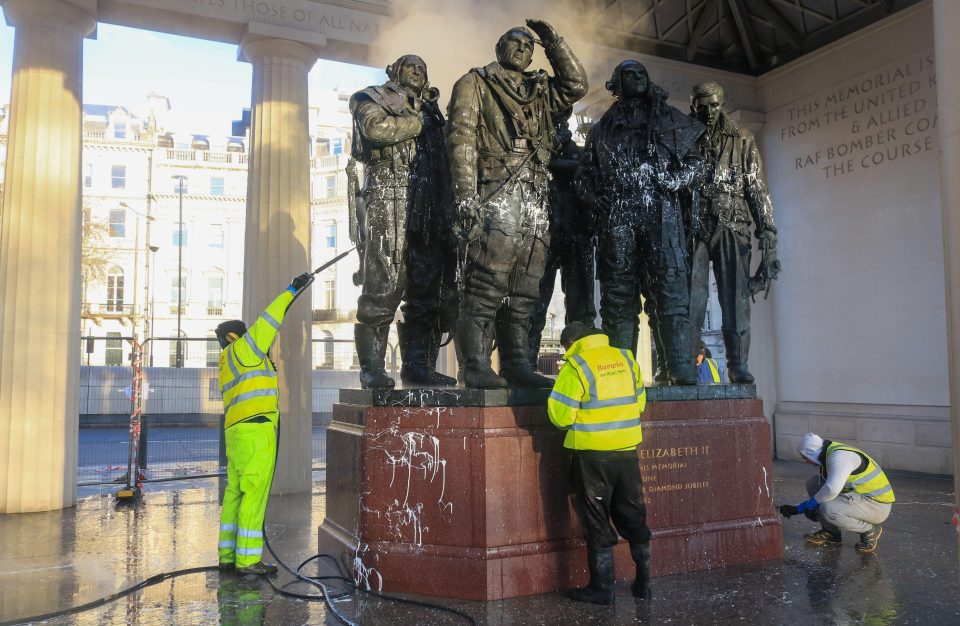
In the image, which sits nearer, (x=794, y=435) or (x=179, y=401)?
(x=794, y=435)

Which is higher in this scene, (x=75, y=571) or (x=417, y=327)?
(x=417, y=327)

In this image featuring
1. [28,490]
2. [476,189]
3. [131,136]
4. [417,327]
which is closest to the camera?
[476,189]

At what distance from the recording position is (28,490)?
779cm

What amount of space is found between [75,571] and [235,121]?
57.4 m

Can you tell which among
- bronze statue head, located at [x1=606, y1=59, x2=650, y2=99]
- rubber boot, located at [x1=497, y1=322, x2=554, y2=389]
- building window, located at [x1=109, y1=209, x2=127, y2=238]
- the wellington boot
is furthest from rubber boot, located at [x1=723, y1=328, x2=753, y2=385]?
building window, located at [x1=109, y1=209, x2=127, y2=238]

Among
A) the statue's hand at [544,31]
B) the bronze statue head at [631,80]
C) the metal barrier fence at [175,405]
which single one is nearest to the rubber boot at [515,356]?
the bronze statue head at [631,80]

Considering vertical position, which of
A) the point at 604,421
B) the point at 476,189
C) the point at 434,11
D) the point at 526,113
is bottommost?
the point at 604,421

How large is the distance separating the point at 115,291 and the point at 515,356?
136ft

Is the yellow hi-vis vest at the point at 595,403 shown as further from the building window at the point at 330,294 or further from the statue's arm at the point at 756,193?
the building window at the point at 330,294

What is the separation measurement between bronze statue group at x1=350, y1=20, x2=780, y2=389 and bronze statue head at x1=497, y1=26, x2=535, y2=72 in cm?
1

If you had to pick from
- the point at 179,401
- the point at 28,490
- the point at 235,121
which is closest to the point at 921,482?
the point at 28,490

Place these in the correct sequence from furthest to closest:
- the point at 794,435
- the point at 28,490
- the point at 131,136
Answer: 1. the point at 131,136
2. the point at 794,435
3. the point at 28,490

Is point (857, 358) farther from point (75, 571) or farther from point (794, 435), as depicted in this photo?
A: point (75, 571)

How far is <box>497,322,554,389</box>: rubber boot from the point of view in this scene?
5.13 metres
